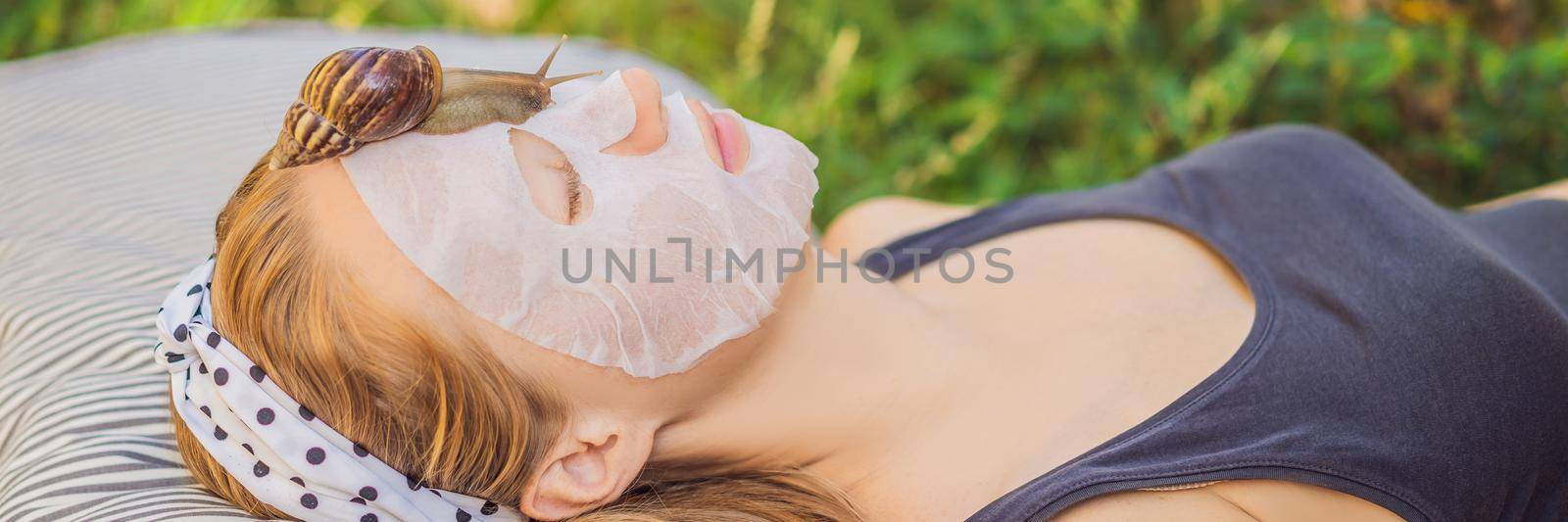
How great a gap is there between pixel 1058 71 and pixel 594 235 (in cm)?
201

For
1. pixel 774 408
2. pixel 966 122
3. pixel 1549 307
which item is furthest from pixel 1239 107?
pixel 774 408

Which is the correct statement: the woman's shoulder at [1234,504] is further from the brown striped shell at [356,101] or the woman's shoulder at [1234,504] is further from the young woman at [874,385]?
the brown striped shell at [356,101]

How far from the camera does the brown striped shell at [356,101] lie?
3.49ft

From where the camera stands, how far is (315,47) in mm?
2260

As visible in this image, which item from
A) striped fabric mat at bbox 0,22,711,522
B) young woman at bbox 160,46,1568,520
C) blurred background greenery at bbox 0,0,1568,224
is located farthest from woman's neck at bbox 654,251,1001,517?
blurred background greenery at bbox 0,0,1568,224

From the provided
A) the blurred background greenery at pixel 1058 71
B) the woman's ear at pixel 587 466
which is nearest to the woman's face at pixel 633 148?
the woman's ear at pixel 587 466

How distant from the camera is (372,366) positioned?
118 centimetres

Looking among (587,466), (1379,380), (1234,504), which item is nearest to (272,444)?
(587,466)

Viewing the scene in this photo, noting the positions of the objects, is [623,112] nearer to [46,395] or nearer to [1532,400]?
[46,395]

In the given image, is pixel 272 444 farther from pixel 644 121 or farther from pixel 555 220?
pixel 644 121

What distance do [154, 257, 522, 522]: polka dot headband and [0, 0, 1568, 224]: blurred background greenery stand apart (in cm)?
162

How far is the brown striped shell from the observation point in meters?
1.06

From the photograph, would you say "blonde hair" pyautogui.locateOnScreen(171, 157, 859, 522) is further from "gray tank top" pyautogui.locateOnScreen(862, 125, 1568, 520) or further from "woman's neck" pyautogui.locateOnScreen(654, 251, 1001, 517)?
"gray tank top" pyautogui.locateOnScreen(862, 125, 1568, 520)

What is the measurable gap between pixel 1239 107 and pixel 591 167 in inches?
73.9
